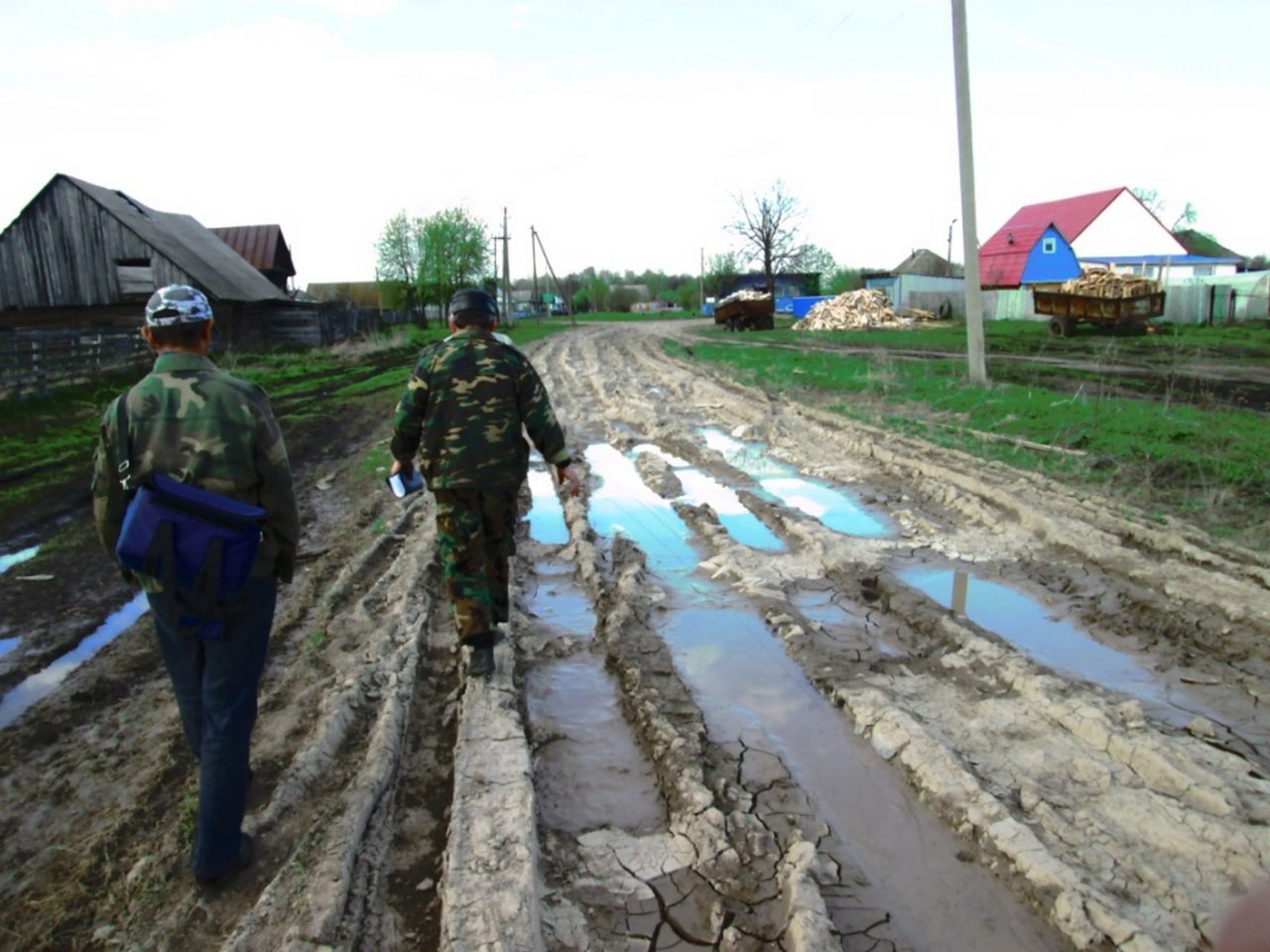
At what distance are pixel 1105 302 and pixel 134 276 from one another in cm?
2883

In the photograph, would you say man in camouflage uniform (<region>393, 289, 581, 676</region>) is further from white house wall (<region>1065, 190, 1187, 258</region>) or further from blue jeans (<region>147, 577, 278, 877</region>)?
white house wall (<region>1065, 190, 1187, 258</region>)

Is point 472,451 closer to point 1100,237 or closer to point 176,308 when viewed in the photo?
point 176,308

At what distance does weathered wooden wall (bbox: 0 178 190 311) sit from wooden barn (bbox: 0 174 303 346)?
0.02m

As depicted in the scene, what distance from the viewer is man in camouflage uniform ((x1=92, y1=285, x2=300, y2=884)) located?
290 cm

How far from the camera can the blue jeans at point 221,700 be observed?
288 centimetres

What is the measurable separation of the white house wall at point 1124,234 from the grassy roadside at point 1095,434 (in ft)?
111

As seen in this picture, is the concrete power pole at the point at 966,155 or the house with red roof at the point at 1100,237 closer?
the concrete power pole at the point at 966,155

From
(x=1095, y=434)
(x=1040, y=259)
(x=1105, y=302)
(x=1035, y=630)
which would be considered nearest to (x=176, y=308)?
(x=1035, y=630)

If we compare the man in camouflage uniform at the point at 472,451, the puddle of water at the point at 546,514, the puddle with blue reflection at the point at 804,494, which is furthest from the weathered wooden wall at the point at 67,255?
the man in camouflage uniform at the point at 472,451

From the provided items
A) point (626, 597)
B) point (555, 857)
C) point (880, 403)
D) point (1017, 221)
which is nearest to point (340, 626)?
point (626, 597)

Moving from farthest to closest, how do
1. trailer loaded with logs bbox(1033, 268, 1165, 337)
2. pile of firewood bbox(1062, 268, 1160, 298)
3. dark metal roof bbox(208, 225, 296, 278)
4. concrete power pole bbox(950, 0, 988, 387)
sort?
dark metal roof bbox(208, 225, 296, 278), pile of firewood bbox(1062, 268, 1160, 298), trailer loaded with logs bbox(1033, 268, 1165, 337), concrete power pole bbox(950, 0, 988, 387)

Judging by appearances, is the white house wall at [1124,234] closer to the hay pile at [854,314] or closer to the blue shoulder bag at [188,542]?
the hay pile at [854,314]

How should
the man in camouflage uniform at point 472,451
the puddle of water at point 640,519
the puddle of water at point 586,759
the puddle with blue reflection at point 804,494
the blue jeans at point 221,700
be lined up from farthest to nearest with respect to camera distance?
the puddle with blue reflection at point 804,494 < the puddle of water at point 640,519 < the man in camouflage uniform at point 472,451 < the puddle of water at point 586,759 < the blue jeans at point 221,700

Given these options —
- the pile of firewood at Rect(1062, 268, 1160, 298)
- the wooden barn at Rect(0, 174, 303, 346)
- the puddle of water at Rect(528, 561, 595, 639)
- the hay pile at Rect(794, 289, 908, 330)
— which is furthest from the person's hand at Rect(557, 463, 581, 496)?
the hay pile at Rect(794, 289, 908, 330)
